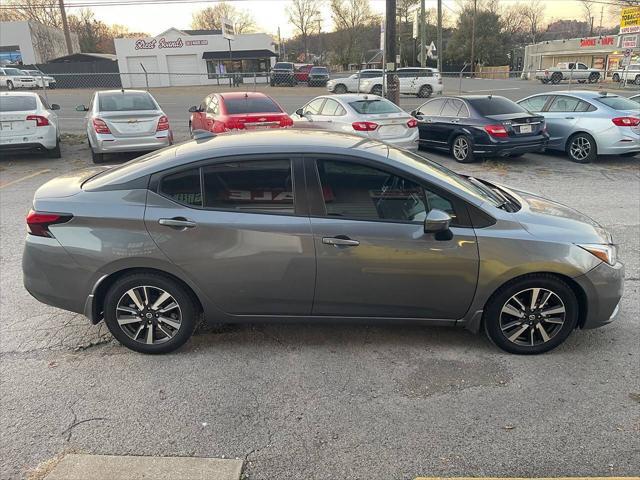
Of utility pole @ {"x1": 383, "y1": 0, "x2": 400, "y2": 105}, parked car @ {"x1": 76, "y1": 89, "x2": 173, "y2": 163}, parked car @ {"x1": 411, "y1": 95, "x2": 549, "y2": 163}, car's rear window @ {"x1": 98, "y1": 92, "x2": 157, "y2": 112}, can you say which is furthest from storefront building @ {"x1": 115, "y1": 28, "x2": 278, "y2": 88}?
parked car @ {"x1": 411, "y1": 95, "x2": 549, "y2": 163}

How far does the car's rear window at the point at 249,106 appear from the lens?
10750 mm

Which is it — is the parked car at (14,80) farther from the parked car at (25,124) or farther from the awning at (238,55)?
the parked car at (25,124)

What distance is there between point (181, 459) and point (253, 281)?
1.23m

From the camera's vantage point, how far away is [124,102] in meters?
11.1

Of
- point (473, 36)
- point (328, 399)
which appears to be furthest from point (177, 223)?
point (473, 36)

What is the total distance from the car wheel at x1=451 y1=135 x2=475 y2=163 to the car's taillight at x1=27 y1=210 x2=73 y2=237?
29.9 feet

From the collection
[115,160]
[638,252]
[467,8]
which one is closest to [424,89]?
[115,160]

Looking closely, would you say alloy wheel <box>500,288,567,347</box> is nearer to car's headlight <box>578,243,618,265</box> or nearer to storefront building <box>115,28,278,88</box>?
car's headlight <box>578,243,618,265</box>

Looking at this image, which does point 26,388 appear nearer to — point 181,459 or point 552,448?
point 181,459

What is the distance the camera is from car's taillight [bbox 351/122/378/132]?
10414mm

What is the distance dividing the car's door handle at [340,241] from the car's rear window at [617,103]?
9704mm

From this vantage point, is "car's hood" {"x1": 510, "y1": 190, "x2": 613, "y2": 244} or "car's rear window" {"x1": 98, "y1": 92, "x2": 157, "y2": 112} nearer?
"car's hood" {"x1": 510, "y1": 190, "x2": 613, "y2": 244}

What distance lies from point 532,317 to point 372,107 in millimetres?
8089

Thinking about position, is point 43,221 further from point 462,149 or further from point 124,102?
point 462,149
